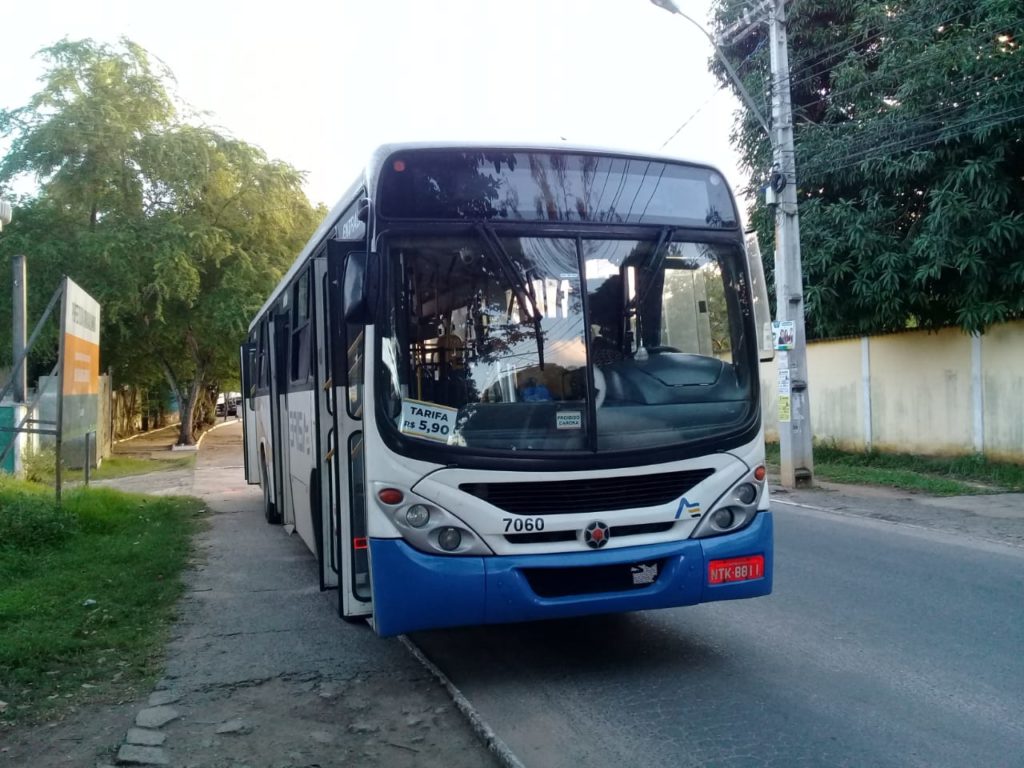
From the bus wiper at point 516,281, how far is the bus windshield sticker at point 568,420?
38 cm

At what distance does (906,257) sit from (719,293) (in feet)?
37.8

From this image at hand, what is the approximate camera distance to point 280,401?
10.3 meters

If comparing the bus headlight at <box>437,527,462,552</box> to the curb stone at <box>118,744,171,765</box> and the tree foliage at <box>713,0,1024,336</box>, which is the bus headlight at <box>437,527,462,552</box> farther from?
the tree foliage at <box>713,0,1024,336</box>

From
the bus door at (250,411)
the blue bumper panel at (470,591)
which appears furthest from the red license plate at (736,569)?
the bus door at (250,411)

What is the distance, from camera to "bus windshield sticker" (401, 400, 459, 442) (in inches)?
208

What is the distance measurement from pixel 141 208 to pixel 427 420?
24248 mm

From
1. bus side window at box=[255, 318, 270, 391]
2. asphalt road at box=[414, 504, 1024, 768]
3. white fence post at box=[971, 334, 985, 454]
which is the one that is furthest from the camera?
white fence post at box=[971, 334, 985, 454]

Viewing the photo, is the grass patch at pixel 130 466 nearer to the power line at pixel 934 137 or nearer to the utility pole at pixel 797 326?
the utility pole at pixel 797 326

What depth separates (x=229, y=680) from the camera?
600 centimetres

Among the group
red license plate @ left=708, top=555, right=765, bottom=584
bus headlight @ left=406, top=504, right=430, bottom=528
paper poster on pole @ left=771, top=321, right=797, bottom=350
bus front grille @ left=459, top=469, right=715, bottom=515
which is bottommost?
red license plate @ left=708, top=555, right=765, bottom=584

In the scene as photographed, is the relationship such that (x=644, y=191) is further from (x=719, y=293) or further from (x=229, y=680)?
(x=229, y=680)

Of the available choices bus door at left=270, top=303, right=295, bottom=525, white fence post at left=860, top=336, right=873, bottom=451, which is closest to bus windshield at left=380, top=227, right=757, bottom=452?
bus door at left=270, top=303, right=295, bottom=525

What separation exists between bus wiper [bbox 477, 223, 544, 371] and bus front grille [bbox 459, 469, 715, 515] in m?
0.78

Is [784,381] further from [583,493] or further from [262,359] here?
[583,493]
